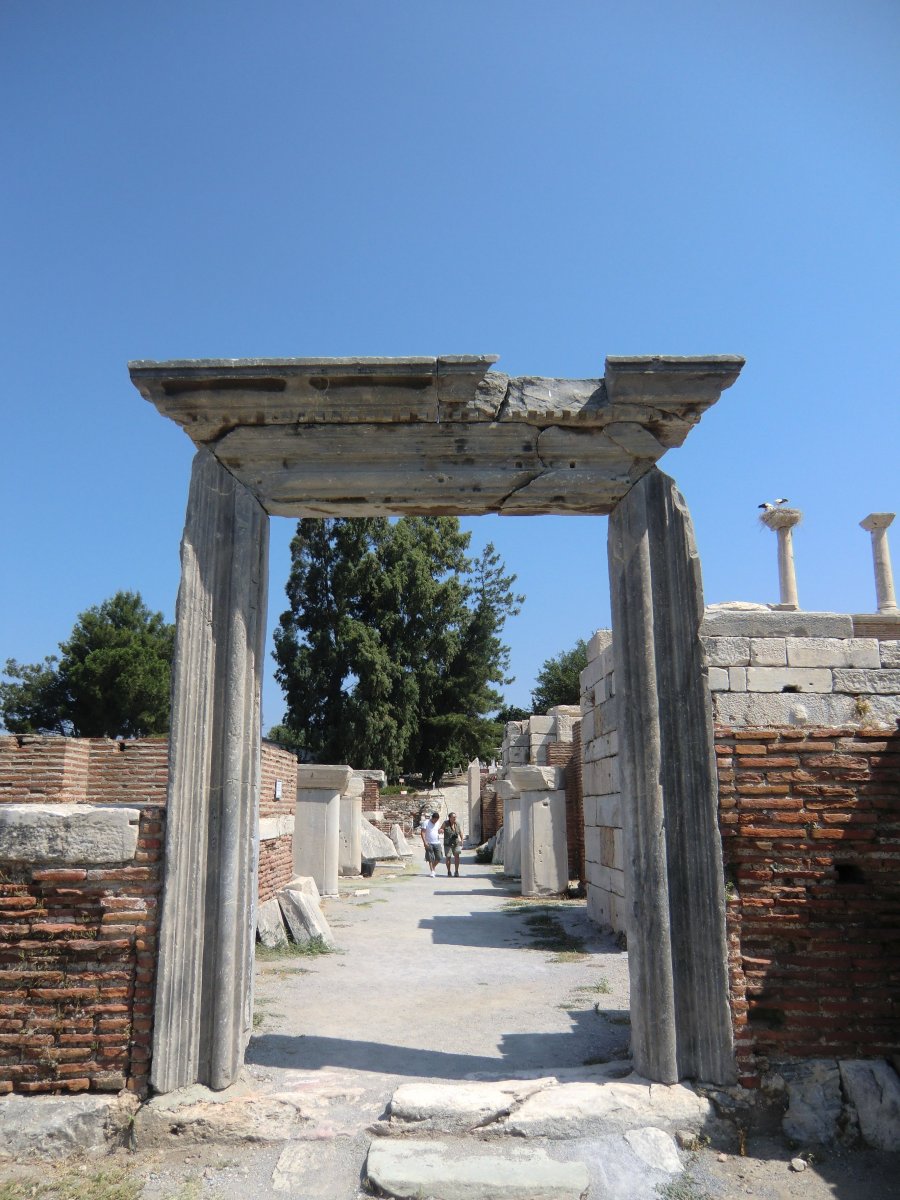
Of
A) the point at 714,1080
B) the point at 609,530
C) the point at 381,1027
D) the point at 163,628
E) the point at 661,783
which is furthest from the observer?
the point at 163,628

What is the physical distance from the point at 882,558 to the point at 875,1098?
68.8 feet

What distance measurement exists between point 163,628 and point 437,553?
506 inches

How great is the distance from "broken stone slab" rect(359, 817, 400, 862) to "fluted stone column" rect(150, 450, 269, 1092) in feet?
43.6

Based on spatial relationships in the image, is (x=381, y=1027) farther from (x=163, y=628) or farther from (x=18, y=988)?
(x=163, y=628)

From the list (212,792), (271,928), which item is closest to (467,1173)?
(212,792)

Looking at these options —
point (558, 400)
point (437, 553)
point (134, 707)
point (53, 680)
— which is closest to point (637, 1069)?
point (558, 400)

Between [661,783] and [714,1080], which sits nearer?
[714,1080]

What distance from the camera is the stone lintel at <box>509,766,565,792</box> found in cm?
1197

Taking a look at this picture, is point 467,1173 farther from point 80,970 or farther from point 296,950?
point 296,950

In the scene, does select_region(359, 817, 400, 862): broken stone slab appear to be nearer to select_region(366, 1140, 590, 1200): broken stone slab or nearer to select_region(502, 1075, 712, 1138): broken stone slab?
select_region(502, 1075, 712, 1138): broken stone slab

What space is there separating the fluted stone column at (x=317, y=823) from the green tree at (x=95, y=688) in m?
20.8

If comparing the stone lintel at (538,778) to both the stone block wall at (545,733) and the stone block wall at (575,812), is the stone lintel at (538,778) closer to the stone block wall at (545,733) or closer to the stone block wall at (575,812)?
the stone block wall at (575,812)

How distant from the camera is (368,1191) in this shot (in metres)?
3.49

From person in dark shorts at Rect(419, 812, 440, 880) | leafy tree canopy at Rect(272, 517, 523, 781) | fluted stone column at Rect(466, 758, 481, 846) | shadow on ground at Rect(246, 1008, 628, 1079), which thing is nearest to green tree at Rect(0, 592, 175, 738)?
leafy tree canopy at Rect(272, 517, 523, 781)
